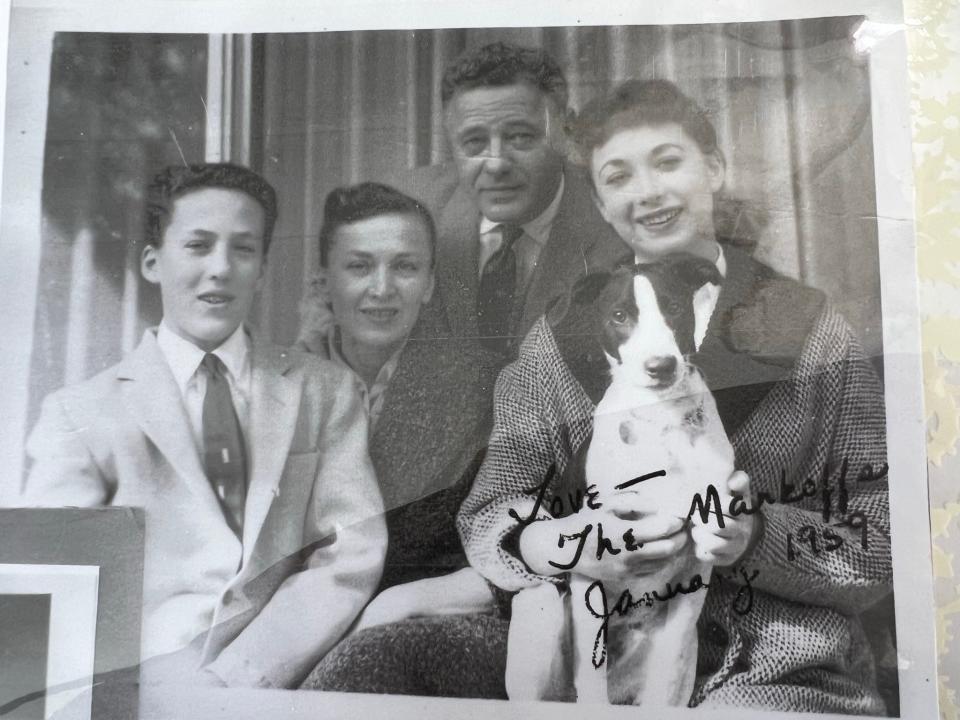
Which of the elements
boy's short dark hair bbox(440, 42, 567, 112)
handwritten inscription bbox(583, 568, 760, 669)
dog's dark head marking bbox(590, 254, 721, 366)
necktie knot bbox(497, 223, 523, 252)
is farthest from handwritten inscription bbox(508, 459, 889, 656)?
boy's short dark hair bbox(440, 42, 567, 112)

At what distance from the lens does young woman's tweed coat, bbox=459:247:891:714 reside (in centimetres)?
63

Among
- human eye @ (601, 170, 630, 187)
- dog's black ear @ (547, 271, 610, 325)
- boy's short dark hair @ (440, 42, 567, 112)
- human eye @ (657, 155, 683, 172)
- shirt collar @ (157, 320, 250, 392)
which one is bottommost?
shirt collar @ (157, 320, 250, 392)

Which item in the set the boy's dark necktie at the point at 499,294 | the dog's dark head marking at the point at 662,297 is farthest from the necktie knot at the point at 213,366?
the dog's dark head marking at the point at 662,297

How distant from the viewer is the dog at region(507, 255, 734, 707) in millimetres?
633

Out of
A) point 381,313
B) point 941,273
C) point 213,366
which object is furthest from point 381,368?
point 941,273

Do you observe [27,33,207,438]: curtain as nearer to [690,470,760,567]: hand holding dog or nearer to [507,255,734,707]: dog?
[507,255,734,707]: dog

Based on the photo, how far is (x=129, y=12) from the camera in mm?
714

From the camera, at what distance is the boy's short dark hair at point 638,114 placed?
0.68 m

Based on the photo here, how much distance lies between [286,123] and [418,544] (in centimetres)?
40

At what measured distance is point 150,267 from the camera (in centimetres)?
69

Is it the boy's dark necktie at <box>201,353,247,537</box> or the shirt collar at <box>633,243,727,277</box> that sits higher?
the shirt collar at <box>633,243,727,277</box>

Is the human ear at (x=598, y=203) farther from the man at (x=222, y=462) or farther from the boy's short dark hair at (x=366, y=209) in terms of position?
the man at (x=222, y=462)

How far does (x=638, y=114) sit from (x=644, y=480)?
327mm

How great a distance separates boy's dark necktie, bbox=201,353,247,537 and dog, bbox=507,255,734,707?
0.86 ft
